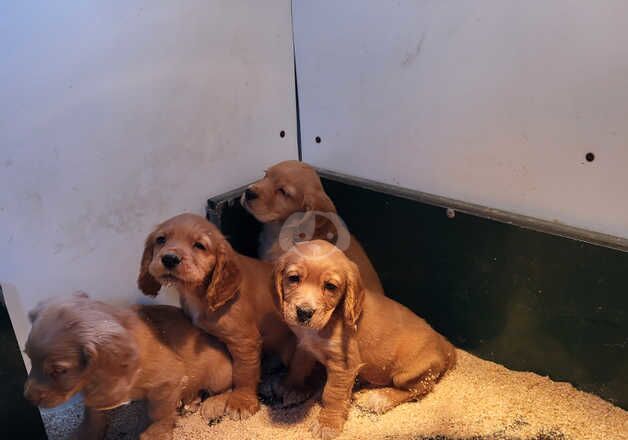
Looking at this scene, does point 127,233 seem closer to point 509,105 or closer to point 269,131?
point 269,131

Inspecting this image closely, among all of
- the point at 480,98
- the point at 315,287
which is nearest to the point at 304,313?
the point at 315,287

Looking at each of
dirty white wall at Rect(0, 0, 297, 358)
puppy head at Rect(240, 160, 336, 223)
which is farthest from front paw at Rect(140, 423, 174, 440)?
puppy head at Rect(240, 160, 336, 223)

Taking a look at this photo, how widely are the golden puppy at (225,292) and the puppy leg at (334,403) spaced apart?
0.24m

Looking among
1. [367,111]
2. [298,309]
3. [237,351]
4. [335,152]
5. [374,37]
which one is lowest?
[237,351]

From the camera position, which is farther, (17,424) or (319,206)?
(319,206)

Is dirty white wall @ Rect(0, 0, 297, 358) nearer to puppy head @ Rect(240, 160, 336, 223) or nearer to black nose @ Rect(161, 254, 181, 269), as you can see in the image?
puppy head @ Rect(240, 160, 336, 223)

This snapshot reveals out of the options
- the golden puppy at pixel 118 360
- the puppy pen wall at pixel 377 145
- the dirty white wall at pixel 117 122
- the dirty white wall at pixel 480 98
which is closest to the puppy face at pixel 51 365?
the golden puppy at pixel 118 360

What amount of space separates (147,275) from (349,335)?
845mm

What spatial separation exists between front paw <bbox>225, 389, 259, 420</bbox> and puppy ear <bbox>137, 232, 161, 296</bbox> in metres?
0.56

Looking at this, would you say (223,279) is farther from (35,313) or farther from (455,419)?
(455,419)

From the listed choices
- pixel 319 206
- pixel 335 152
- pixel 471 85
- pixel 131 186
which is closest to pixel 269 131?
pixel 335 152

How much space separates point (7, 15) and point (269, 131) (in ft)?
4.79

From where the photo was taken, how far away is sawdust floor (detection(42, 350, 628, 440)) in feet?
8.06

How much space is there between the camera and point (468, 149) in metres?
2.74
